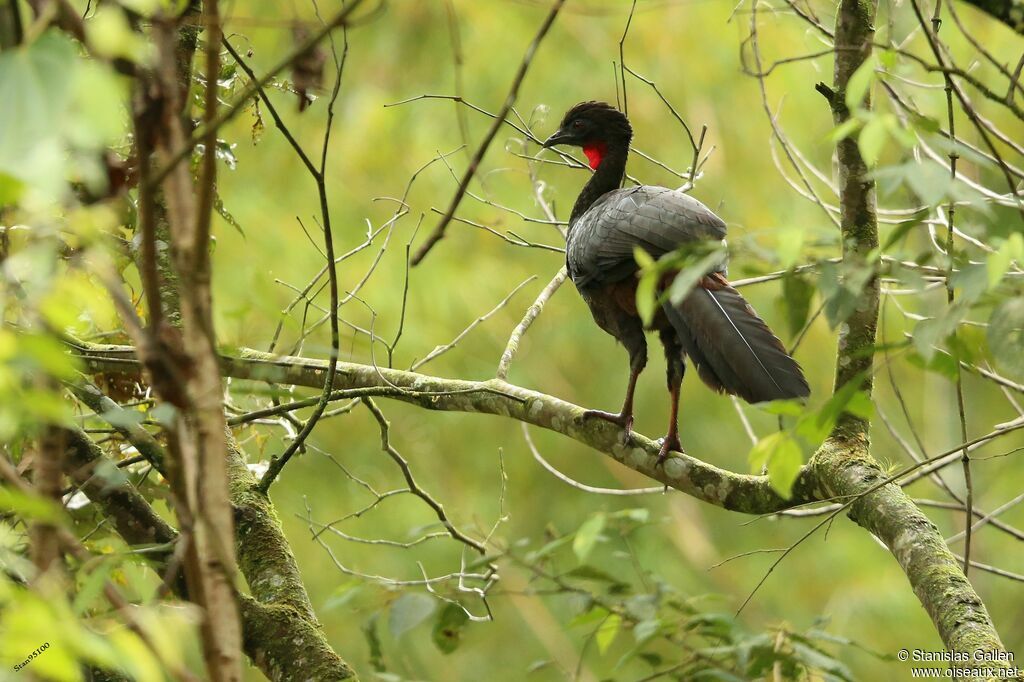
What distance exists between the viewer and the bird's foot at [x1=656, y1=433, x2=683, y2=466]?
10.1ft

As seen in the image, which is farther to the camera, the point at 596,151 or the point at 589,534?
the point at 596,151

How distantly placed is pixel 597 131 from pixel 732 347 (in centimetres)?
194

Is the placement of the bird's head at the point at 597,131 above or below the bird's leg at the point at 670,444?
above

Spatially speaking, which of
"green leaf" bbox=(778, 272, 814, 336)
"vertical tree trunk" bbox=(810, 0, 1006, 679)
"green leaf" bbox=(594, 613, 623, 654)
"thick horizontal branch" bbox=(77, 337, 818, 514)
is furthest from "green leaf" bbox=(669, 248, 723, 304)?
"thick horizontal branch" bbox=(77, 337, 818, 514)

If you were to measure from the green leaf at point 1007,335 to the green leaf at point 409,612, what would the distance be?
923 millimetres

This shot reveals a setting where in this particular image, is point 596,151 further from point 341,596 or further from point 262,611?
point 341,596

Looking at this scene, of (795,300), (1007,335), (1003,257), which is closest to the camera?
(1003,257)

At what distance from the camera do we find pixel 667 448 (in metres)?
3.14

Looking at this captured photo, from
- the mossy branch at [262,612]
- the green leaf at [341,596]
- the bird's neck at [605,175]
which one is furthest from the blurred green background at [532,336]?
the green leaf at [341,596]

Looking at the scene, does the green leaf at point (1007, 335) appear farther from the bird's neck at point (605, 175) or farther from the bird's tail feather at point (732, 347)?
→ the bird's neck at point (605, 175)

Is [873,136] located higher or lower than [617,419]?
lower

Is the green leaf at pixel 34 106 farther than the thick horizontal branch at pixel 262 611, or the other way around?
the thick horizontal branch at pixel 262 611

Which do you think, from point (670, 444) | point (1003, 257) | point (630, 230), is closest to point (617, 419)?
point (670, 444)

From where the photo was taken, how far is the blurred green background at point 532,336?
29.8 ft
